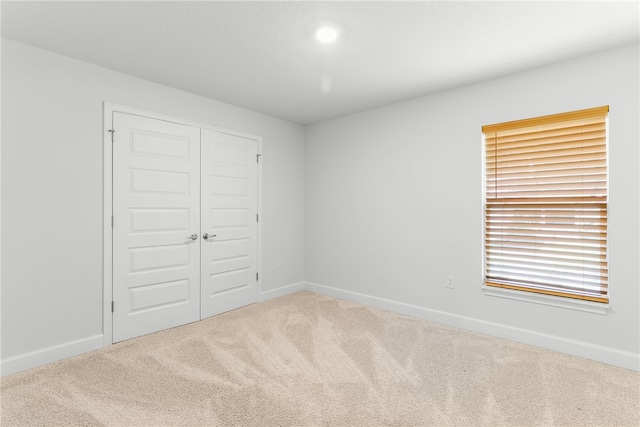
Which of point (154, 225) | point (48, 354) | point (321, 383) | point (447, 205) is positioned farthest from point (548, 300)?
point (48, 354)

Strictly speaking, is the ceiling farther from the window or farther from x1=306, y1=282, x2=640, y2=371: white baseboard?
x1=306, y1=282, x2=640, y2=371: white baseboard

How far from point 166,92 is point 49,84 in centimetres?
93

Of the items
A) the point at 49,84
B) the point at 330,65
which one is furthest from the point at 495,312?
the point at 49,84

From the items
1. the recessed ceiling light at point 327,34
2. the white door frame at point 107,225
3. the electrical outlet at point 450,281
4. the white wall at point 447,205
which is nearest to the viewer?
the recessed ceiling light at point 327,34

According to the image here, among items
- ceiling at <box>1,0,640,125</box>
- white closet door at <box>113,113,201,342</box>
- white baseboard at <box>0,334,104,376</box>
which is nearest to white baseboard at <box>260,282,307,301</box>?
white closet door at <box>113,113,201,342</box>

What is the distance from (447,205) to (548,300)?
120 cm

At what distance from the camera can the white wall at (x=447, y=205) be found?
7.88 ft

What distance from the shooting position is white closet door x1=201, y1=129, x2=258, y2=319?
11.6 feet

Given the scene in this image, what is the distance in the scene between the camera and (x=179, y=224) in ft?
10.7

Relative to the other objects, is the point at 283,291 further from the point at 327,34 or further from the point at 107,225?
the point at 327,34

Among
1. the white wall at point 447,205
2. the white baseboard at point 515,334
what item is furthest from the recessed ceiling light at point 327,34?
the white baseboard at point 515,334

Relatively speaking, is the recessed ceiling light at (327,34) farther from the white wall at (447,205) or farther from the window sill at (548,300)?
the window sill at (548,300)

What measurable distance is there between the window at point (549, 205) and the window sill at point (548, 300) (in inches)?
1.6

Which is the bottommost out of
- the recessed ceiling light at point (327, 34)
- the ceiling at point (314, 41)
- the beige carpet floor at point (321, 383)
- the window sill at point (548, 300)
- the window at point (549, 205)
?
the beige carpet floor at point (321, 383)
